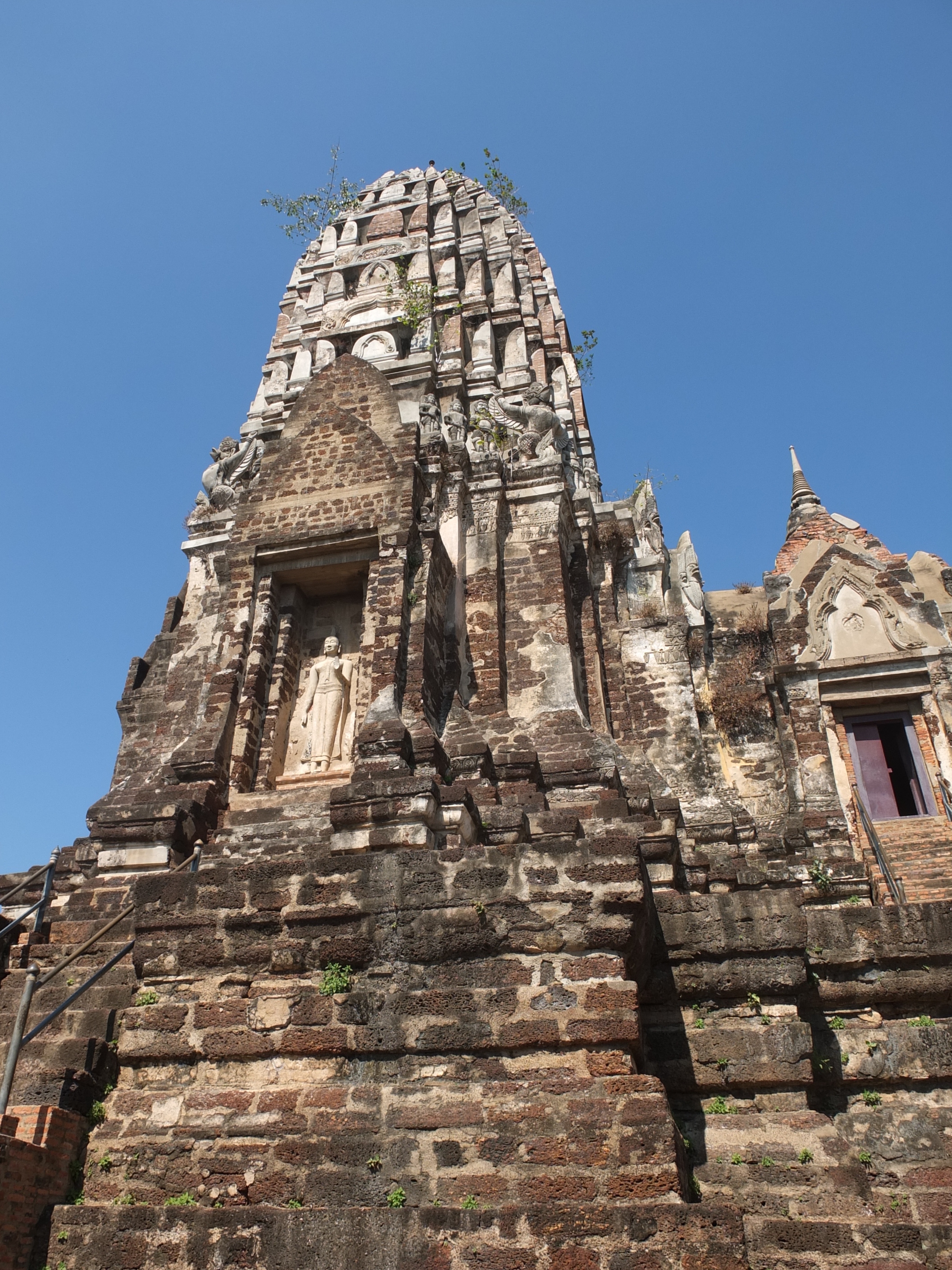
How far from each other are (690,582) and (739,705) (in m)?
2.52

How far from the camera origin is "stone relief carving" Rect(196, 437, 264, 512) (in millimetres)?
15539

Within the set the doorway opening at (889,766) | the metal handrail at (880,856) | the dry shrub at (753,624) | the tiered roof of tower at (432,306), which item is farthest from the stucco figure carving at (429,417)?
the metal handrail at (880,856)

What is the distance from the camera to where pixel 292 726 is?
448 inches

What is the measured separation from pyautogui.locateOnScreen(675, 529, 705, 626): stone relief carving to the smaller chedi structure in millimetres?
99

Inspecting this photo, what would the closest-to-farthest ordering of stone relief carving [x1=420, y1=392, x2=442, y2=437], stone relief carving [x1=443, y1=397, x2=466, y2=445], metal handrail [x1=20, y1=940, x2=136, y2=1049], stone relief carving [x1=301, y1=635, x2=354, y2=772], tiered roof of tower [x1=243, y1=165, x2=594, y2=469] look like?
metal handrail [x1=20, y1=940, x2=136, y2=1049], stone relief carving [x1=301, y1=635, x2=354, y2=772], stone relief carving [x1=420, y1=392, x2=442, y2=437], stone relief carving [x1=443, y1=397, x2=466, y2=445], tiered roof of tower [x1=243, y1=165, x2=594, y2=469]

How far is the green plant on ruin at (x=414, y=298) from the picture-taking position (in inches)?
738

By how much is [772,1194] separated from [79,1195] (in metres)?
4.31

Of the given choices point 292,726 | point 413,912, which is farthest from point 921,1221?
point 292,726

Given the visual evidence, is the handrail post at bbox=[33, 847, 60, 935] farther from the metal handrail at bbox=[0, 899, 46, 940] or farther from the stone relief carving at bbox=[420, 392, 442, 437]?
the stone relief carving at bbox=[420, 392, 442, 437]

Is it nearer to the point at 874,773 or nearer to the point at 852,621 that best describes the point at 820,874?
the point at 874,773

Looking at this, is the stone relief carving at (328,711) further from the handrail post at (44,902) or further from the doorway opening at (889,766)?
the doorway opening at (889,766)

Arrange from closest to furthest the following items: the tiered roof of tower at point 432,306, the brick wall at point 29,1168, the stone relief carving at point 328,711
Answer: the brick wall at point 29,1168
the stone relief carving at point 328,711
the tiered roof of tower at point 432,306

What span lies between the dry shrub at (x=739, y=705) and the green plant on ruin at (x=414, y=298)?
27.5 feet

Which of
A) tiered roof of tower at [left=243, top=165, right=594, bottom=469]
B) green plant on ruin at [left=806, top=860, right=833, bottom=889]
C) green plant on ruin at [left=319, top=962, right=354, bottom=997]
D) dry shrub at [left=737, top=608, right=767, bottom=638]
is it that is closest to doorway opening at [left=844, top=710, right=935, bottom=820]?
dry shrub at [left=737, top=608, right=767, bottom=638]
